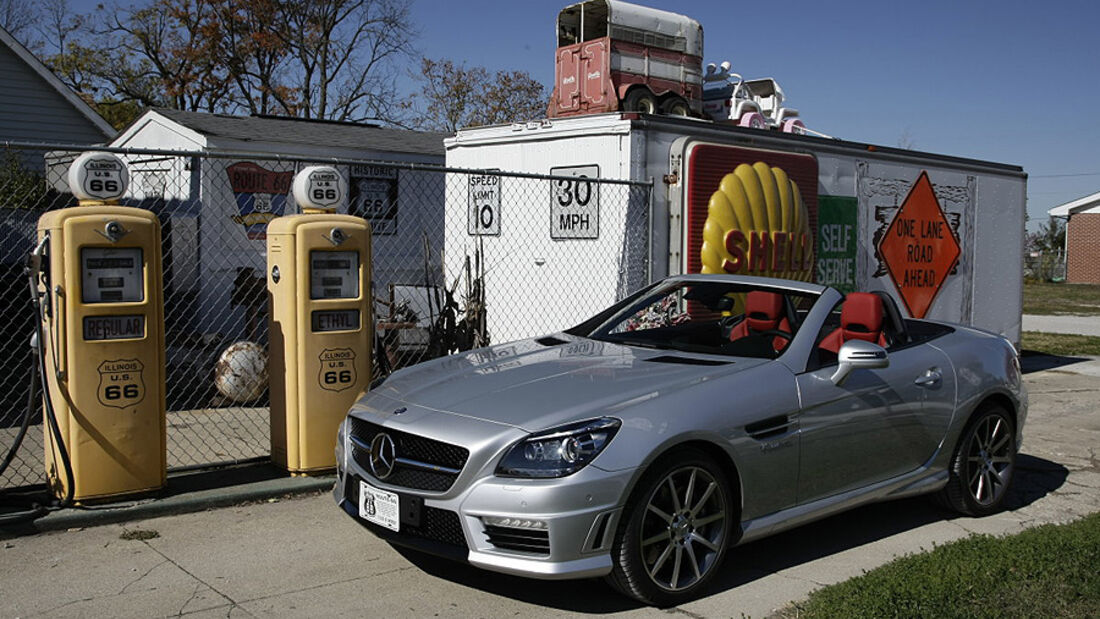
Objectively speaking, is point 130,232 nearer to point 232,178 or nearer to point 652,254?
point 652,254

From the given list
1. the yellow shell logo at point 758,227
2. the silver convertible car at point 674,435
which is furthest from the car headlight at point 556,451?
the yellow shell logo at point 758,227

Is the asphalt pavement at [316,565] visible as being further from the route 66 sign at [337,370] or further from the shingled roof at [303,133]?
the shingled roof at [303,133]

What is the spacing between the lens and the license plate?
14.7ft

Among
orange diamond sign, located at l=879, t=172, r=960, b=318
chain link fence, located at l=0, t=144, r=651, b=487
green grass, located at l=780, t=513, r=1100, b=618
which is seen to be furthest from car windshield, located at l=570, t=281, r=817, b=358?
orange diamond sign, located at l=879, t=172, r=960, b=318

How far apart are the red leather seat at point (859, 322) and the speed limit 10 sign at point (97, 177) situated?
4.17 m

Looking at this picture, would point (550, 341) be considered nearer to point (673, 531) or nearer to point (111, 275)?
point (673, 531)

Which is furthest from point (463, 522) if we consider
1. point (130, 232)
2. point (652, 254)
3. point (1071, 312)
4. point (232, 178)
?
point (1071, 312)

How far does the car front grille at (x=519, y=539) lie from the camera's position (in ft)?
13.6

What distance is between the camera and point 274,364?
6586mm

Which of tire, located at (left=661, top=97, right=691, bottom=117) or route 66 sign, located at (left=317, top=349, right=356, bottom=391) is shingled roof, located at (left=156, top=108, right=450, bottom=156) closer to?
tire, located at (left=661, top=97, right=691, bottom=117)

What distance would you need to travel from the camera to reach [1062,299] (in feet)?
106

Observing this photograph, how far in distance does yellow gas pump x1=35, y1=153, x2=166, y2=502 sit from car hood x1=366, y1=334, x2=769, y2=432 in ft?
5.03

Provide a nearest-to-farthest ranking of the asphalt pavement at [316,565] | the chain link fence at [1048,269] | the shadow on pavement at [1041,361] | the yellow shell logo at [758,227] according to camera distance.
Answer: the asphalt pavement at [316,565] → the yellow shell logo at [758,227] → the shadow on pavement at [1041,361] → the chain link fence at [1048,269]

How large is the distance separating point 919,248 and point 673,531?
8.63m
